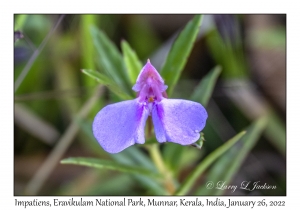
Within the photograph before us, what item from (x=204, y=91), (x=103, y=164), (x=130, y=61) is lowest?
(x=103, y=164)

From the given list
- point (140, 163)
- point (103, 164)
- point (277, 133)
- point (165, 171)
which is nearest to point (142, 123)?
point (103, 164)

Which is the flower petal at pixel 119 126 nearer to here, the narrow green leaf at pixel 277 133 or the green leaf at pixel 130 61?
the green leaf at pixel 130 61

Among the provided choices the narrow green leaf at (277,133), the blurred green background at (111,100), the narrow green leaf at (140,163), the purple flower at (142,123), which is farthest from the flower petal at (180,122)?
the narrow green leaf at (277,133)

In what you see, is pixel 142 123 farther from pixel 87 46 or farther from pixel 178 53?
pixel 87 46

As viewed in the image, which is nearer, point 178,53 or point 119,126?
point 119,126

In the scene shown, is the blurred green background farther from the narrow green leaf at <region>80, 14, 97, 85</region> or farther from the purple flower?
the purple flower

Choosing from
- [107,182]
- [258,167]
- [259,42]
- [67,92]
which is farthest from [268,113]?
[67,92]

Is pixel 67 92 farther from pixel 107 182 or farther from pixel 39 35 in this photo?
pixel 107 182

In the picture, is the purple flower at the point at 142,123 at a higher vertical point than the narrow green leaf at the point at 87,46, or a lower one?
lower
